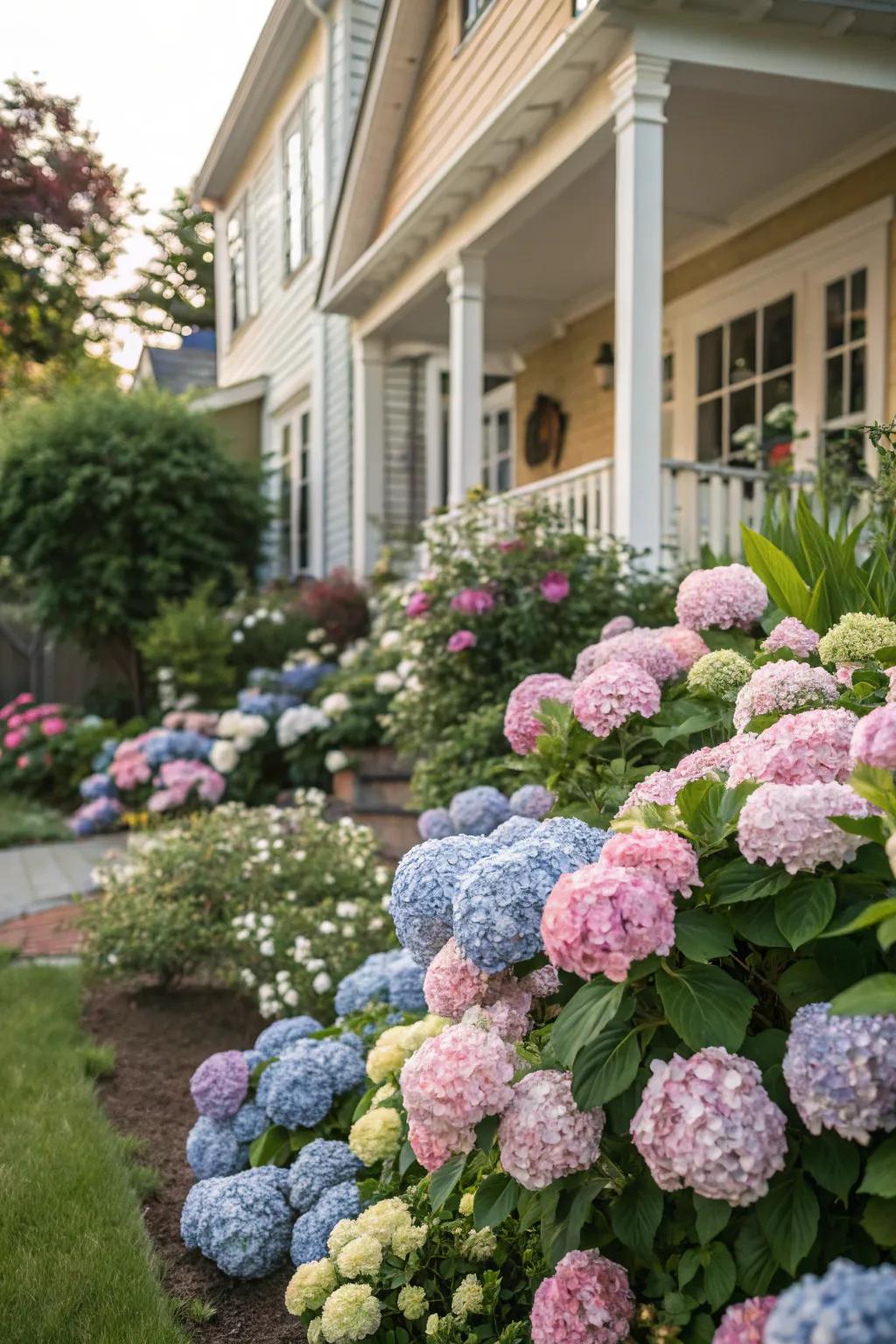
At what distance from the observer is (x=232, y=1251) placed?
229 centimetres

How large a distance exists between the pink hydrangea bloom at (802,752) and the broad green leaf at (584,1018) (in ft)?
1.24

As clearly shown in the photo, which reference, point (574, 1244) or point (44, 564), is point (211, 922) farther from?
point (44, 564)

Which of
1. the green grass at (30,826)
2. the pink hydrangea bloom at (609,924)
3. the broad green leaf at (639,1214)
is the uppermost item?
the pink hydrangea bloom at (609,924)

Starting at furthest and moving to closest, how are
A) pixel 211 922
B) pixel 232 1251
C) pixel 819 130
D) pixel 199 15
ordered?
pixel 199 15
pixel 819 130
pixel 211 922
pixel 232 1251

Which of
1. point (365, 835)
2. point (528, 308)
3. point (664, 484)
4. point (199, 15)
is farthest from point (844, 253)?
point (199, 15)

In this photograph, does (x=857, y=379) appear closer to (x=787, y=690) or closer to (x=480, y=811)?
(x=480, y=811)

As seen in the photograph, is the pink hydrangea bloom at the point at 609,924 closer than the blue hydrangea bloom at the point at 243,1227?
Yes

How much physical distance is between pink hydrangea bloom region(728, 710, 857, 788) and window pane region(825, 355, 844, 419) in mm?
5094

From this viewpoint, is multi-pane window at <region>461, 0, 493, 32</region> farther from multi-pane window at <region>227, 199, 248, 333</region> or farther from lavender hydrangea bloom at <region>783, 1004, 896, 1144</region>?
multi-pane window at <region>227, 199, 248, 333</region>

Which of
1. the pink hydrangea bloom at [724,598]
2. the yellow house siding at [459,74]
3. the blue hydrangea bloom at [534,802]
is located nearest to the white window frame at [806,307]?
the yellow house siding at [459,74]

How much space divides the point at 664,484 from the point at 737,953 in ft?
14.8

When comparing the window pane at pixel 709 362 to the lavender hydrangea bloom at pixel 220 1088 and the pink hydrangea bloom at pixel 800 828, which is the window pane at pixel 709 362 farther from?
the pink hydrangea bloom at pixel 800 828

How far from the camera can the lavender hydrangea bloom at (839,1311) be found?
0.95 metres

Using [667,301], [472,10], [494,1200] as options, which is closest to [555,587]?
[494,1200]
